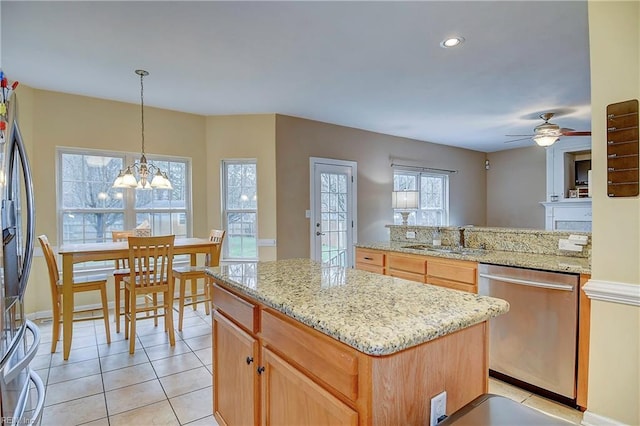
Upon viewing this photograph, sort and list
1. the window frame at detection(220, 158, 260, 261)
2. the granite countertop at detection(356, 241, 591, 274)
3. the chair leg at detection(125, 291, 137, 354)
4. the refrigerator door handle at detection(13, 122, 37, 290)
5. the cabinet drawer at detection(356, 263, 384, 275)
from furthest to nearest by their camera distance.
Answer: the window frame at detection(220, 158, 260, 261), the cabinet drawer at detection(356, 263, 384, 275), the chair leg at detection(125, 291, 137, 354), the granite countertop at detection(356, 241, 591, 274), the refrigerator door handle at detection(13, 122, 37, 290)

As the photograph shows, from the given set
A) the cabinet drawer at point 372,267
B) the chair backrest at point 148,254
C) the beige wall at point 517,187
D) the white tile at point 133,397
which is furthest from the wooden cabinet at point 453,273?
the beige wall at point 517,187

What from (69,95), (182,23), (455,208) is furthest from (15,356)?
(455,208)

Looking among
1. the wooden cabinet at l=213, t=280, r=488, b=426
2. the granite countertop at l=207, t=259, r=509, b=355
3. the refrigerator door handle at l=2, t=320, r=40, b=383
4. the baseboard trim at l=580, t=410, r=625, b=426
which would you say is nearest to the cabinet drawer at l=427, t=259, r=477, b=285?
the baseboard trim at l=580, t=410, r=625, b=426

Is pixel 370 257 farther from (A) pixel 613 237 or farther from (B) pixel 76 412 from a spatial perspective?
(B) pixel 76 412

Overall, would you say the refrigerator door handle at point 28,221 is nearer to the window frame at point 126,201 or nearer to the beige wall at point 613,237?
the window frame at point 126,201

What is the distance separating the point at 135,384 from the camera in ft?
7.96

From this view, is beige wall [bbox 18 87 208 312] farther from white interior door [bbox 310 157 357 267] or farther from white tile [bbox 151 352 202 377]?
white tile [bbox 151 352 202 377]

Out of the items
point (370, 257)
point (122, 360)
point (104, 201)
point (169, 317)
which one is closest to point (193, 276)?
point (169, 317)

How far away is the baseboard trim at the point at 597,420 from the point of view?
5.71 ft

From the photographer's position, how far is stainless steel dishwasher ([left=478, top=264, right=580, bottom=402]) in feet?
6.83

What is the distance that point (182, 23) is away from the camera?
2.39 metres

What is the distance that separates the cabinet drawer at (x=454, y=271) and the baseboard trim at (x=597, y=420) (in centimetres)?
96

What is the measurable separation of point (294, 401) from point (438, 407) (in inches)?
18.4

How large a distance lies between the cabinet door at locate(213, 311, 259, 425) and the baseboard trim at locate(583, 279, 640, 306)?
5.71ft
